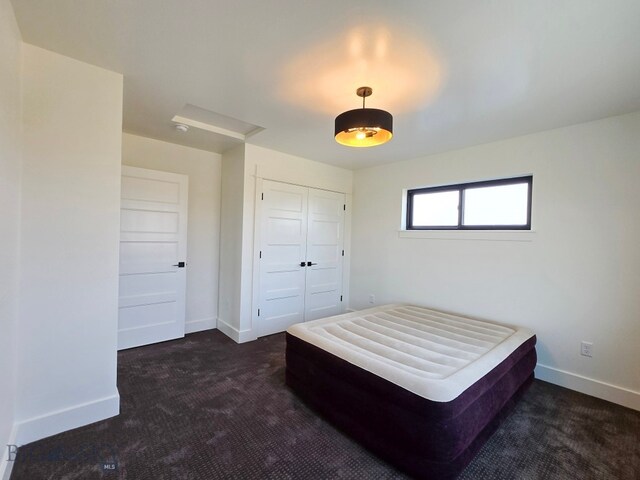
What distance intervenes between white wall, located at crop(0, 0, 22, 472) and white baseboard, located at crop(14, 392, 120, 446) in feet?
0.30

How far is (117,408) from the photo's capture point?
6.86 ft

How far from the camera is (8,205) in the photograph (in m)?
1.56

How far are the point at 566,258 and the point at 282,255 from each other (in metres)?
3.01

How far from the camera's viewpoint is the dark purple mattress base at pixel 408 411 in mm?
1527

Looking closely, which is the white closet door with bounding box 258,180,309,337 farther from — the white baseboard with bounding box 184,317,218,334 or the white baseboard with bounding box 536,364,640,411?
the white baseboard with bounding box 536,364,640,411

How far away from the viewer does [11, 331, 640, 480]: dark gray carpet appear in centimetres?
165

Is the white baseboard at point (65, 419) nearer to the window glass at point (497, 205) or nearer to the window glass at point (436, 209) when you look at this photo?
the window glass at point (436, 209)

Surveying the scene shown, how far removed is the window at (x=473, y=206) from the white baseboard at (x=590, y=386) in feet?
4.57

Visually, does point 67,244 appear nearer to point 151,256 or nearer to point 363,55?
point 151,256

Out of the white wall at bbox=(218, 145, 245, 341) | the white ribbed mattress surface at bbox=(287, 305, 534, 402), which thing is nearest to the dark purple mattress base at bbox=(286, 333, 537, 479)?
the white ribbed mattress surface at bbox=(287, 305, 534, 402)

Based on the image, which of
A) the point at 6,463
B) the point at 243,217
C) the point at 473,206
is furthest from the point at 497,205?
the point at 6,463

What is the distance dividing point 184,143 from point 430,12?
309cm

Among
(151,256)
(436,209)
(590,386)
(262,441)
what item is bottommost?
(262,441)

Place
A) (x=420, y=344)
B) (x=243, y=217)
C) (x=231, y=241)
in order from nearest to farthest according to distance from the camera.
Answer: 1. (x=420, y=344)
2. (x=243, y=217)
3. (x=231, y=241)
